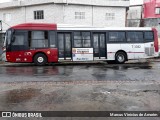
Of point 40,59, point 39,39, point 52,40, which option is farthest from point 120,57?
point 39,39

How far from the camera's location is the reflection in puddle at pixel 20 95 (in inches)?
335

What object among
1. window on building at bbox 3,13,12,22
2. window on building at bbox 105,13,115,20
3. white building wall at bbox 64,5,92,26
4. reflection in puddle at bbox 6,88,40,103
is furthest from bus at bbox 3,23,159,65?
window on building at bbox 3,13,12,22

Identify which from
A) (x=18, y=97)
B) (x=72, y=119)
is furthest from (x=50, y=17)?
(x=72, y=119)

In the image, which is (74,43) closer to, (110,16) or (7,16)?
(110,16)

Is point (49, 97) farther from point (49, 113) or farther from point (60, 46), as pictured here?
point (60, 46)

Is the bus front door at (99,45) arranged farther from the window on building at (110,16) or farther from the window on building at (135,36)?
the window on building at (110,16)

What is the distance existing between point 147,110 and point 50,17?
26629mm

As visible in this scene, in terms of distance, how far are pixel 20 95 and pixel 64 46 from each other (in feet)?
43.4

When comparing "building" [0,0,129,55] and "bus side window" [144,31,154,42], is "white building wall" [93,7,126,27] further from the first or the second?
"bus side window" [144,31,154,42]

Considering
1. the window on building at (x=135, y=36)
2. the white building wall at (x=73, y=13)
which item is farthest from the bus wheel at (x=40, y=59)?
the white building wall at (x=73, y=13)

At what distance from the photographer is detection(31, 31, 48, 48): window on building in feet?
71.1

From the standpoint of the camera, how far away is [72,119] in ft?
21.3

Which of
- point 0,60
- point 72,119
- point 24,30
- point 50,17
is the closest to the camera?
point 72,119

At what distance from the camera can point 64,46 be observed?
2219 cm
